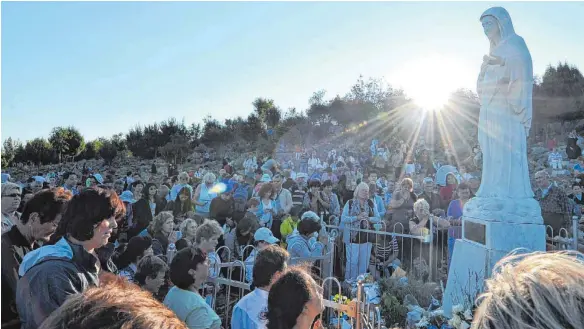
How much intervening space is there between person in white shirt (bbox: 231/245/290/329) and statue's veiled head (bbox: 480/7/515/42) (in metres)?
4.37

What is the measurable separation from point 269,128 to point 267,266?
141 feet

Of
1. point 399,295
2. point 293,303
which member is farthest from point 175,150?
point 293,303

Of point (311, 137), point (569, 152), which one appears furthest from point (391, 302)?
point (311, 137)

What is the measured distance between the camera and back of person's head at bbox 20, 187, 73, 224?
268 centimetres

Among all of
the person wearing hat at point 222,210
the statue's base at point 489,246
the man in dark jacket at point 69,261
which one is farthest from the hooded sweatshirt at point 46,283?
the person wearing hat at point 222,210

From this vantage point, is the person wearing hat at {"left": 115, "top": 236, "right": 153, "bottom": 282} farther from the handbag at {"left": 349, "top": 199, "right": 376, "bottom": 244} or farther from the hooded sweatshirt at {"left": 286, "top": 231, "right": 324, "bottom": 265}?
the handbag at {"left": 349, "top": 199, "right": 376, "bottom": 244}

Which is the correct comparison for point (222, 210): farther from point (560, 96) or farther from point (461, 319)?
point (560, 96)

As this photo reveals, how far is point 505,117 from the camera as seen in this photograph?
4941mm

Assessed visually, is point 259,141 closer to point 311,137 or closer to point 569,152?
point 311,137

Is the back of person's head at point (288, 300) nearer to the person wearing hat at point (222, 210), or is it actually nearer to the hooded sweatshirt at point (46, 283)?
the hooded sweatshirt at point (46, 283)

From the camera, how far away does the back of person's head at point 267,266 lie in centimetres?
254

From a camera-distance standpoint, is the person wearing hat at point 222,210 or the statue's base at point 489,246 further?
the person wearing hat at point 222,210

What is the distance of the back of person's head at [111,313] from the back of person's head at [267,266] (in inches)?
71.1

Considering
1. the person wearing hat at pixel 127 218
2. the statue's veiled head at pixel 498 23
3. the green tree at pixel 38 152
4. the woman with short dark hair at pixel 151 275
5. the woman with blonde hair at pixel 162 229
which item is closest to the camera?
the woman with short dark hair at pixel 151 275
